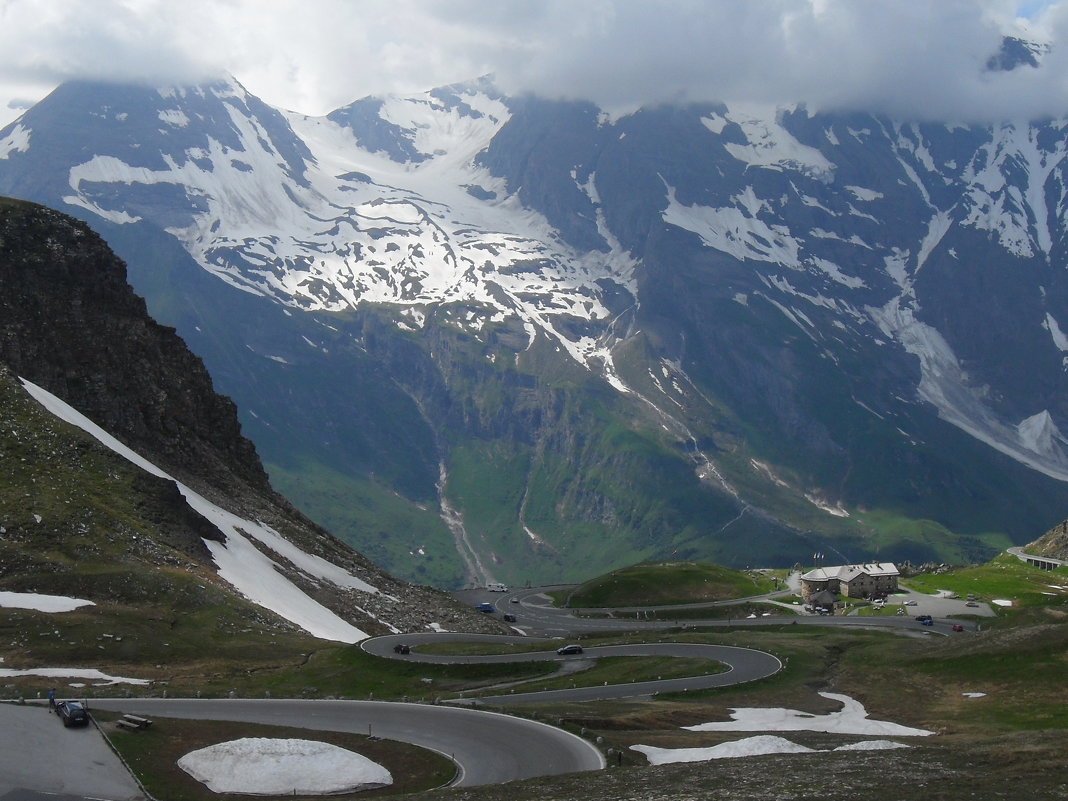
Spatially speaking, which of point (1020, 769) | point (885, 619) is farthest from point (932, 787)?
point (885, 619)

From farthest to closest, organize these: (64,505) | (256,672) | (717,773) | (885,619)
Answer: (885,619), (64,505), (256,672), (717,773)

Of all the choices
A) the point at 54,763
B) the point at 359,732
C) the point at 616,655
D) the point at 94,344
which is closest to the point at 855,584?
the point at 616,655

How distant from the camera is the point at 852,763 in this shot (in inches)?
2173

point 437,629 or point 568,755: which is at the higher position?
point 568,755

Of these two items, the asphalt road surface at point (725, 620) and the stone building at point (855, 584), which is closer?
the asphalt road surface at point (725, 620)

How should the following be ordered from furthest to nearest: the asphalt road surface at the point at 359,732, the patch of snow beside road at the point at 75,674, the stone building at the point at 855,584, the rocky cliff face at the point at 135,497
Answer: the stone building at the point at 855,584, the rocky cliff face at the point at 135,497, the patch of snow beside road at the point at 75,674, the asphalt road surface at the point at 359,732

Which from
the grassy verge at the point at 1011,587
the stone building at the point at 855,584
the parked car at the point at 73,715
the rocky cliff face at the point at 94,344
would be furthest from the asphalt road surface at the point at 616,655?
the stone building at the point at 855,584

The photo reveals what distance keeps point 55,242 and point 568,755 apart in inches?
4712

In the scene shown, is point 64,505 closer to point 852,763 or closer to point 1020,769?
point 852,763

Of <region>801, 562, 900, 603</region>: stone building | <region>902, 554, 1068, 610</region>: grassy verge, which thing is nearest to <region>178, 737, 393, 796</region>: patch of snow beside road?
<region>902, 554, 1068, 610</region>: grassy verge

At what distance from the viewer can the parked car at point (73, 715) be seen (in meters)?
58.1

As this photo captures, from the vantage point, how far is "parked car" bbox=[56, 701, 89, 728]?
191 ft

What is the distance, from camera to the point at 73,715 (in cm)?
5828

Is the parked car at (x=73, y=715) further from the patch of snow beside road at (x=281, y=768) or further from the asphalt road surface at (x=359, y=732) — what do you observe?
the patch of snow beside road at (x=281, y=768)
